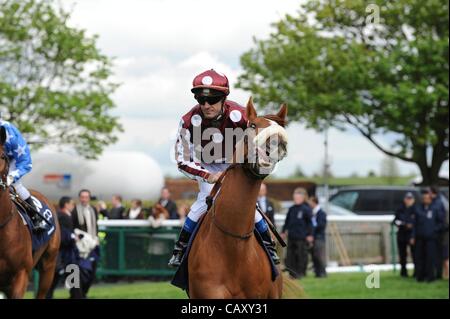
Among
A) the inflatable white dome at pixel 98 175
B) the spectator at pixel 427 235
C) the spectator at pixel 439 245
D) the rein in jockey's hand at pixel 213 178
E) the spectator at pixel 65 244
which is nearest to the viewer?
the rein in jockey's hand at pixel 213 178

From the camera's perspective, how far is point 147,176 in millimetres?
31469

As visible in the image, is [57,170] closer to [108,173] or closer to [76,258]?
[108,173]

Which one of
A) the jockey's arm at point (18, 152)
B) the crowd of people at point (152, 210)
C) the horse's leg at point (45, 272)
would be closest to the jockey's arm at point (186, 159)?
the jockey's arm at point (18, 152)

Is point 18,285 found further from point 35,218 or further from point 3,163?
point 3,163

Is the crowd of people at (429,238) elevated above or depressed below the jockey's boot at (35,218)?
below

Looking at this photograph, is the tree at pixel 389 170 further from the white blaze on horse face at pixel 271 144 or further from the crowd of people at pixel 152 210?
the white blaze on horse face at pixel 271 144

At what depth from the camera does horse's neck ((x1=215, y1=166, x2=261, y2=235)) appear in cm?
604

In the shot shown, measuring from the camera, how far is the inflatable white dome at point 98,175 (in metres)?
29.1

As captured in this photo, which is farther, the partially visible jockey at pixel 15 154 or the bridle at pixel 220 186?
the partially visible jockey at pixel 15 154

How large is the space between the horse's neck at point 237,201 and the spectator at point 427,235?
35.6ft

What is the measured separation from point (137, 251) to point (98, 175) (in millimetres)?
13081

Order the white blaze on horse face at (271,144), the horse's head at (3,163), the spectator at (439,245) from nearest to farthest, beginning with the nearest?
1. the white blaze on horse face at (271,144)
2. the horse's head at (3,163)
3. the spectator at (439,245)
